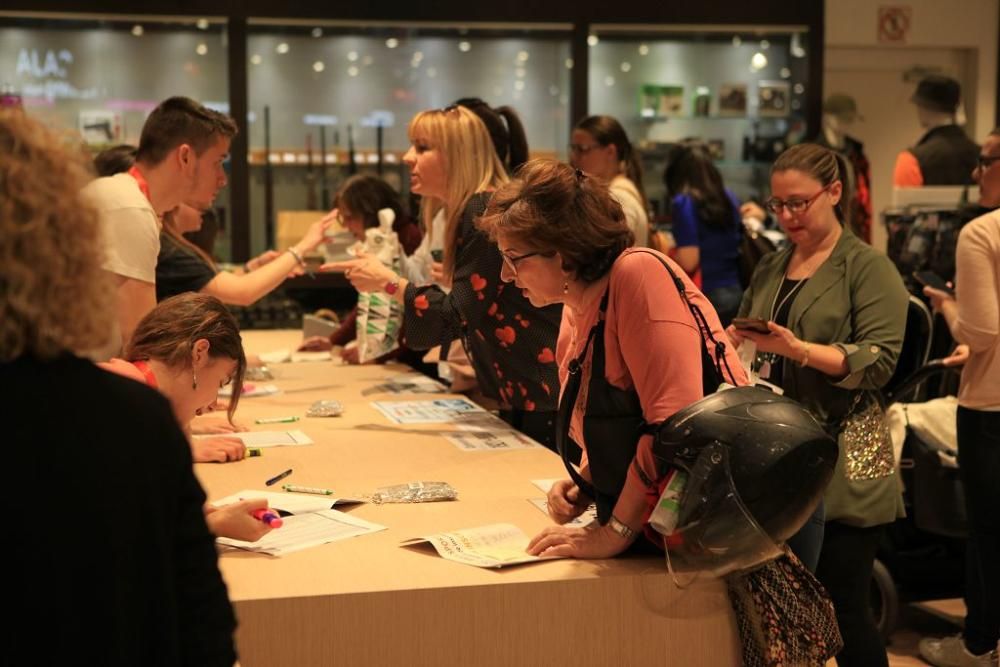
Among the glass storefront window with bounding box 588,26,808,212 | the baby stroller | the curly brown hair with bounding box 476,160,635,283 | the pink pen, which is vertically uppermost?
the glass storefront window with bounding box 588,26,808,212

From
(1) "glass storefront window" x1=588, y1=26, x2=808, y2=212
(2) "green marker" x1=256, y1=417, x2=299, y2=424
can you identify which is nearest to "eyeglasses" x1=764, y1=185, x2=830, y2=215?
(2) "green marker" x1=256, y1=417, x2=299, y2=424

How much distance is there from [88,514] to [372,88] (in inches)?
254

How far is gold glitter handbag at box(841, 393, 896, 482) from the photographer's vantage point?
286 cm

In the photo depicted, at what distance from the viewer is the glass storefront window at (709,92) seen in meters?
7.50

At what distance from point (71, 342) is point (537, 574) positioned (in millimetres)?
1027

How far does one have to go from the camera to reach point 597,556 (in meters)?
2.07

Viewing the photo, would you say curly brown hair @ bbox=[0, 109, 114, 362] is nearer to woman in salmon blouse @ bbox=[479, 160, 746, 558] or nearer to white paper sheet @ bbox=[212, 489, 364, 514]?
woman in salmon blouse @ bbox=[479, 160, 746, 558]

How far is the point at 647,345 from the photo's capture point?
197 cm

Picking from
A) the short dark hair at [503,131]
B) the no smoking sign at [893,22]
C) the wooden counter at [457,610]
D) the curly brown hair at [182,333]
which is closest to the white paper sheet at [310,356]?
the short dark hair at [503,131]

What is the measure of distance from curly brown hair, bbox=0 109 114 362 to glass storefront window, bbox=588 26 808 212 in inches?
255

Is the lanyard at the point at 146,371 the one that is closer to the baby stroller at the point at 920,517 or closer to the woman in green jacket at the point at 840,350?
the woman in green jacket at the point at 840,350

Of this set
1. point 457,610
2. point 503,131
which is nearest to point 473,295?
point 503,131

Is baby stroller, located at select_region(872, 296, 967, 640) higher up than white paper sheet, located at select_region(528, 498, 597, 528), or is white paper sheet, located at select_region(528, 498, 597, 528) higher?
white paper sheet, located at select_region(528, 498, 597, 528)

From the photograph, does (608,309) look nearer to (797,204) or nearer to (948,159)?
(797,204)
